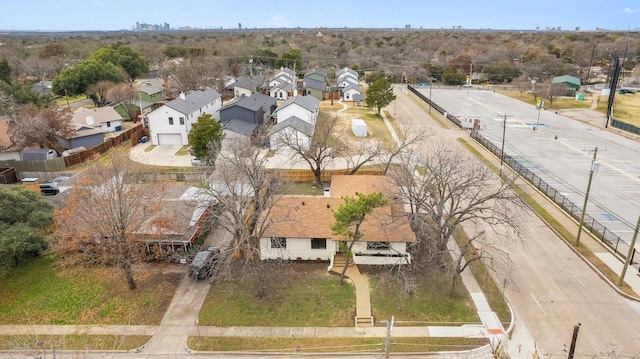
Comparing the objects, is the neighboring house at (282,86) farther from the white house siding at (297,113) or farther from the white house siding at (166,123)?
the white house siding at (166,123)

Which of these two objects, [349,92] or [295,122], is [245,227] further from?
[349,92]

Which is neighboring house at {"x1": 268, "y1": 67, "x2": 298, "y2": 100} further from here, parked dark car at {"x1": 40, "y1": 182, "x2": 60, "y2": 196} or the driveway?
parked dark car at {"x1": 40, "y1": 182, "x2": 60, "y2": 196}

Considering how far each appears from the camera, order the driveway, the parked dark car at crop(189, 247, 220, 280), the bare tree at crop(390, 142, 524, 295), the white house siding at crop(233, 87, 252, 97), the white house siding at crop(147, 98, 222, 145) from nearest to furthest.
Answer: the bare tree at crop(390, 142, 524, 295), the parked dark car at crop(189, 247, 220, 280), the driveway, the white house siding at crop(147, 98, 222, 145), the white house siding at crop(233, 87, 252, 97)

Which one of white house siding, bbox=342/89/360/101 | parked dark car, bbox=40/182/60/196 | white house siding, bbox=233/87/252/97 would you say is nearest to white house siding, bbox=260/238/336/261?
parked dark car, bbox=40/182/60/196

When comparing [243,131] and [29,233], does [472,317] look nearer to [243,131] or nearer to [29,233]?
[29,233]

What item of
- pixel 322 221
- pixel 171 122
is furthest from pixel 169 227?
pixel 171 122

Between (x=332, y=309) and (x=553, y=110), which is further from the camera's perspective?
(x=553, y=110)

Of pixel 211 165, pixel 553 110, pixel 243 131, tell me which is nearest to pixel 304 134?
pixel 243 131

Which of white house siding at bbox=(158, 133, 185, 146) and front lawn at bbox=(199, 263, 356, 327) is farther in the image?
white house siding at bbox=(158, 133, 185, 146)

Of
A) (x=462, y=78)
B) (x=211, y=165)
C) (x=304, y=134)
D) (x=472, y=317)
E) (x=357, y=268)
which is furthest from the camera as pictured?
(x=462, y=78)
